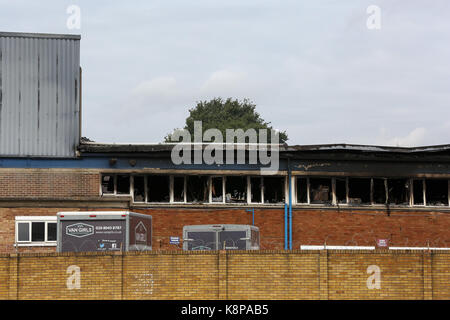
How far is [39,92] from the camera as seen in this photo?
117ft

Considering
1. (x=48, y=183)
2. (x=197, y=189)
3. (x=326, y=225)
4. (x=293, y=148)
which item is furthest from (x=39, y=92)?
(x=326, y=225)

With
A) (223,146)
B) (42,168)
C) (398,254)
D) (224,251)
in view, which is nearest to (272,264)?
(224,251)

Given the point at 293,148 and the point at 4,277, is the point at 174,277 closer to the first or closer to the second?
the point at 4,277

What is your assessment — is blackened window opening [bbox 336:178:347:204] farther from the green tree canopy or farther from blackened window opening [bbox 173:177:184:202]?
the green tree canopy

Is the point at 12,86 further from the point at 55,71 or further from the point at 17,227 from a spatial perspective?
the point at 17,227

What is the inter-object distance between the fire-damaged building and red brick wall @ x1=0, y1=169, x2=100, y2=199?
0.05 metres

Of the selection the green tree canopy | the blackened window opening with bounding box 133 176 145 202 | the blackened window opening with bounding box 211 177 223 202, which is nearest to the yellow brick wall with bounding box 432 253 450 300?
the blackened window opening with bounding box 211 177 223 202

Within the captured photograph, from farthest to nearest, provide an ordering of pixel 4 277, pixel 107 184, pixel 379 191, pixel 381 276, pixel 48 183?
pixel 379 191
pixel 107 184
pixel 48 183
pixel 4 277
pixel 381 276

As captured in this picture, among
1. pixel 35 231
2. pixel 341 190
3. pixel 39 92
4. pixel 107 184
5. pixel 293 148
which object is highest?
pixel 39 92

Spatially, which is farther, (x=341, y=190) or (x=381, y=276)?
(x=341, y=190)

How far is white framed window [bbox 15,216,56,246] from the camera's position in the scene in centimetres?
3228

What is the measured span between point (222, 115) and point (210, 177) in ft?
242

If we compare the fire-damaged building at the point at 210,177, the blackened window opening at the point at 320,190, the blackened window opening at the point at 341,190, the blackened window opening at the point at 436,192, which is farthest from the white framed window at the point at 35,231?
the blackened window opening at the point at 436,192

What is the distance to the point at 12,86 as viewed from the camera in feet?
117
